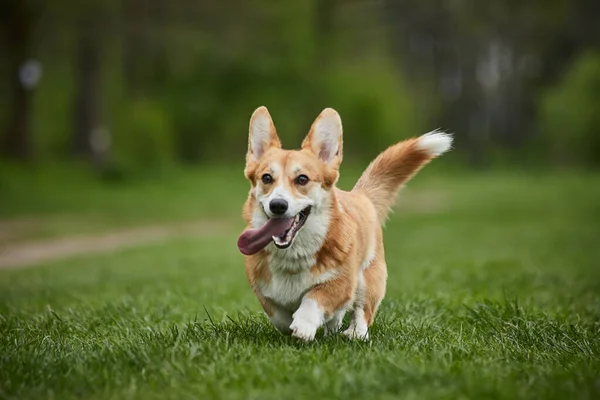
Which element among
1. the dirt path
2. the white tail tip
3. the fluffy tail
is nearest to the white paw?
the fluffy tail

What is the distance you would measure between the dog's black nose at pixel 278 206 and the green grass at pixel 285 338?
79cm

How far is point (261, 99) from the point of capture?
36.3 meters

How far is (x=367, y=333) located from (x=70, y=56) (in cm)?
→ 2561

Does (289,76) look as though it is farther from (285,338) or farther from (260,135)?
(285,338)

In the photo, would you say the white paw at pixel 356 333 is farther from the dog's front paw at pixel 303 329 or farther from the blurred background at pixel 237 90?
the blurred background at pixel 237 90

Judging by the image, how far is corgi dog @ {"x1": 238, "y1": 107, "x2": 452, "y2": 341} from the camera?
4473mm

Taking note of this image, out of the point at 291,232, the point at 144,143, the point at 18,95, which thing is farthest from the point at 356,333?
the point at 18,95

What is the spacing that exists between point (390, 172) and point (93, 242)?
11.7 meters

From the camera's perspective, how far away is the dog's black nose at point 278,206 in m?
4.38

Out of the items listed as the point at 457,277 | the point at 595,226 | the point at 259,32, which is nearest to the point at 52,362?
the point at 457,277

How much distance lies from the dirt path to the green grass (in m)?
1.94

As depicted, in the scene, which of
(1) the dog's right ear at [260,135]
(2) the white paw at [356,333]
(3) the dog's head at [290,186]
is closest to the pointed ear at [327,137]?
(3) the dog's head at [290,186]

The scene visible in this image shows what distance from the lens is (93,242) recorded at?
16.2m

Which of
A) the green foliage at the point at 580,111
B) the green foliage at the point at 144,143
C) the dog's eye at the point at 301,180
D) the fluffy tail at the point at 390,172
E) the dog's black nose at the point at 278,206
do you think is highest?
the dog's eye at the point at 301,180
